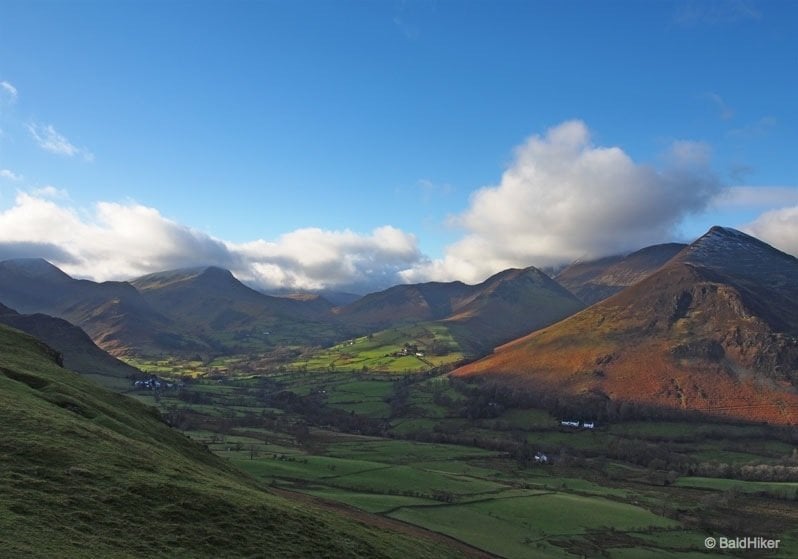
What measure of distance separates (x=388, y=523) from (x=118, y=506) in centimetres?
5957

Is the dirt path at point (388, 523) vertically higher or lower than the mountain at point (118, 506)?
lower

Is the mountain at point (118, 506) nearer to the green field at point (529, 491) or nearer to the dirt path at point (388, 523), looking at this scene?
the dirt path at point (388, 523)

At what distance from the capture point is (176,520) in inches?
1473

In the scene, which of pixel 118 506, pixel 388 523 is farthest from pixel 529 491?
pixel 118 506

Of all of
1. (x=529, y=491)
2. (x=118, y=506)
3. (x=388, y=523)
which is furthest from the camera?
(x=529, y=491)

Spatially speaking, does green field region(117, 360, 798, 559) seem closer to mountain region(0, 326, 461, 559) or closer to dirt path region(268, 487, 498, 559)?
dirt path region(268, 487, 498, 559)

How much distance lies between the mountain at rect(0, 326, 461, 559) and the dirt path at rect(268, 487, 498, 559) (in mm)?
22483

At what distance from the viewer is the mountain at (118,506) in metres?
31.0

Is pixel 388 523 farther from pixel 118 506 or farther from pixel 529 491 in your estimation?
pixel 118 506

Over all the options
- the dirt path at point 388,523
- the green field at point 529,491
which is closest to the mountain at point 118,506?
the dirt path at point 388,523

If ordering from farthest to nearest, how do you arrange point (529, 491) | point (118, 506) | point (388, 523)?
point (529, 491), point (388, 523), point (118, 506)

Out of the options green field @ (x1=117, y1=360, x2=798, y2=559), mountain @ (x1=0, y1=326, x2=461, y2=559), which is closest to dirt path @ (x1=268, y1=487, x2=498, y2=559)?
green field @ (x1=117, y1=360, x2=798, y2=559)

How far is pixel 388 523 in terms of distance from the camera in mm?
87125

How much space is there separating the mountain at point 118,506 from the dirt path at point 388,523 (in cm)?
2248
